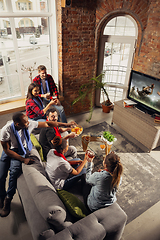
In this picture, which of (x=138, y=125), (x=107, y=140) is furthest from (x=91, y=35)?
(x=107, y=140)

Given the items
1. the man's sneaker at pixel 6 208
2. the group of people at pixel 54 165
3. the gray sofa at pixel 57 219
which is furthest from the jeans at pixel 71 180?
the man's sneaker at pixel 6 208

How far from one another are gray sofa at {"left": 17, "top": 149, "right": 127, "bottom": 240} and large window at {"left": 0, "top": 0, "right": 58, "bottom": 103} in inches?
101

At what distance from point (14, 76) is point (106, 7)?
8.13 ft

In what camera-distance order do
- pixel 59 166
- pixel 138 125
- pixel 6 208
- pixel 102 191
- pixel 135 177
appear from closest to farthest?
pixel 102 191 → pixel 59 166 → pixel 6 208 → pixel 135 177 → pixel 138 125

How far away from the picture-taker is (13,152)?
88.9 inches

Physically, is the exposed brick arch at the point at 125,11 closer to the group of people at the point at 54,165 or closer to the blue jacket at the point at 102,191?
the group of people at the point at 54,165

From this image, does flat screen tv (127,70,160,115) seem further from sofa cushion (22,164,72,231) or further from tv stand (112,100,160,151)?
sofa cushion (22,164,72,231)

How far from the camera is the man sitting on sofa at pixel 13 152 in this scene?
7.13 feet

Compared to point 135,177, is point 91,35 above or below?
above

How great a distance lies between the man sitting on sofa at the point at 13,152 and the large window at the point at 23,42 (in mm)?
1934

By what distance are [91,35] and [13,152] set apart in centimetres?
313

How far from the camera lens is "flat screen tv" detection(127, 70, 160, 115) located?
3447 millimetres

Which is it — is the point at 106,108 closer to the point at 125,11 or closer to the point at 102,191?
the point at 125,11

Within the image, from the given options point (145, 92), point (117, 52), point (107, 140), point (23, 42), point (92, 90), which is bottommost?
point (107, 140)
